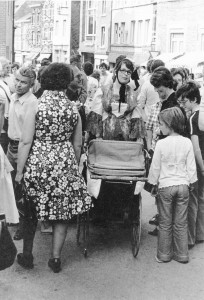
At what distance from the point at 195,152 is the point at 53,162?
1590 millimetres

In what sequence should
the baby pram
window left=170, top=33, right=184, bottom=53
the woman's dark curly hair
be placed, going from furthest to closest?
window left=170, top=33, right=184, bottom=53 → the baby pram → the woman's dark curly hair

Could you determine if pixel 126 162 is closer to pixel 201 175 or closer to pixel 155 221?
pixel 201 175

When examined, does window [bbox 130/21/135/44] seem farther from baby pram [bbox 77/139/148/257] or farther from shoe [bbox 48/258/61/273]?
shoe [bbox 48/258/61/273]

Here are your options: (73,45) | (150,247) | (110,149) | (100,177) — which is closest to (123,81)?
(110,149)

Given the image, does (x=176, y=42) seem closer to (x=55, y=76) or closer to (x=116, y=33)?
(x=116, y=33)

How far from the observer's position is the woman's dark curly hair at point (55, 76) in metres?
4.98

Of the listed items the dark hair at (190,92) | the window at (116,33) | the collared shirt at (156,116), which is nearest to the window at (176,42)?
the window at (116,33)

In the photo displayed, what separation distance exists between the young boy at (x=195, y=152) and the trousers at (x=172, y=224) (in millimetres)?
463

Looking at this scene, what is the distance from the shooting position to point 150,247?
6.04m

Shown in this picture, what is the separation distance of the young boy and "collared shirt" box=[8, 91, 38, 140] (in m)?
1.61

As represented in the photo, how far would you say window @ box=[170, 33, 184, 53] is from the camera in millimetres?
27706

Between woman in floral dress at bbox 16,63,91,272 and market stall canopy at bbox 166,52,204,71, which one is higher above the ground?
market stall canopy at bbox 166,52,204,71

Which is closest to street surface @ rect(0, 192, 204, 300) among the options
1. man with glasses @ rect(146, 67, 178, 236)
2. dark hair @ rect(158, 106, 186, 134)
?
man with glasses @ rect(146, 67, 178, 236)

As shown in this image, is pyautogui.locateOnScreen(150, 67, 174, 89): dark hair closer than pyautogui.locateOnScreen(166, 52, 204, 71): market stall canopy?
Yes
